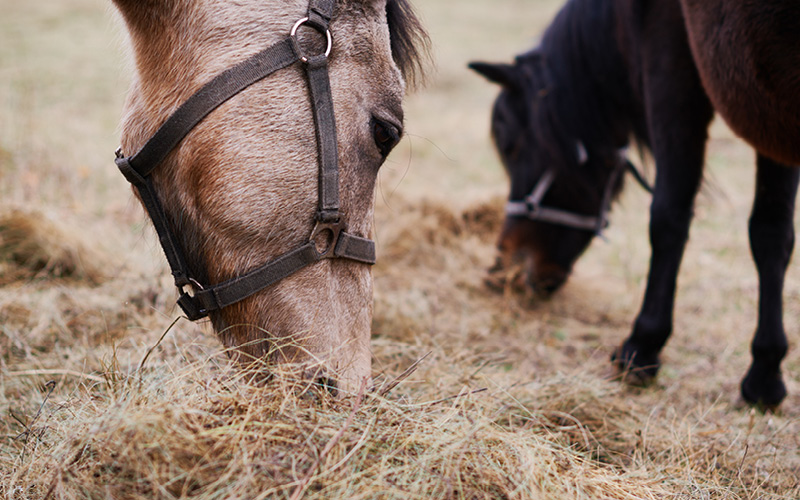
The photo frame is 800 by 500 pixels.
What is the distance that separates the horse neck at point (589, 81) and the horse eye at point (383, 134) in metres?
2.50

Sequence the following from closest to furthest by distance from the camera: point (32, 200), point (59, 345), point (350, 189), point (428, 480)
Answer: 1. point (428, 480)
2. point (350, 189)
3. point (59, 345)
4. point (32, 200)

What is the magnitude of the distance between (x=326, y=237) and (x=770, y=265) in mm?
2561

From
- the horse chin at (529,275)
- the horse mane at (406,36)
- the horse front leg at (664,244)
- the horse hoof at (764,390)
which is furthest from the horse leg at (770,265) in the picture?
the horse mane at (406,36)

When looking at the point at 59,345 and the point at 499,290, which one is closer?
the point at 59,345

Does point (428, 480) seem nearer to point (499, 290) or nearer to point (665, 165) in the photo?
point (665, 165)

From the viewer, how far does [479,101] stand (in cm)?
1220

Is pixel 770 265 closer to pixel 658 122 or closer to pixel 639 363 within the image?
pixel 639 363

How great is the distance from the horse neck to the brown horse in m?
2.51

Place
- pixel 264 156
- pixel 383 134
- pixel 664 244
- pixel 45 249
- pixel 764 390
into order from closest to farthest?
pixel 264 156
pixel 383 134
pixel 764 390
pixel 664 244
pixel 45 249

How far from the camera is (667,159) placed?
279 centimetres

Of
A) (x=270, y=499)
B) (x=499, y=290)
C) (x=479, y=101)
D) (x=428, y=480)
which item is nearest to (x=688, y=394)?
(x=499, y=290)

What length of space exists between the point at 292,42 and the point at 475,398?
4.30 feet

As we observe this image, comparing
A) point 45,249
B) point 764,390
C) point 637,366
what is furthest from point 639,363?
point 45,249

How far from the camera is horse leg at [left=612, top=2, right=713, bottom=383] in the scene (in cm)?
270
